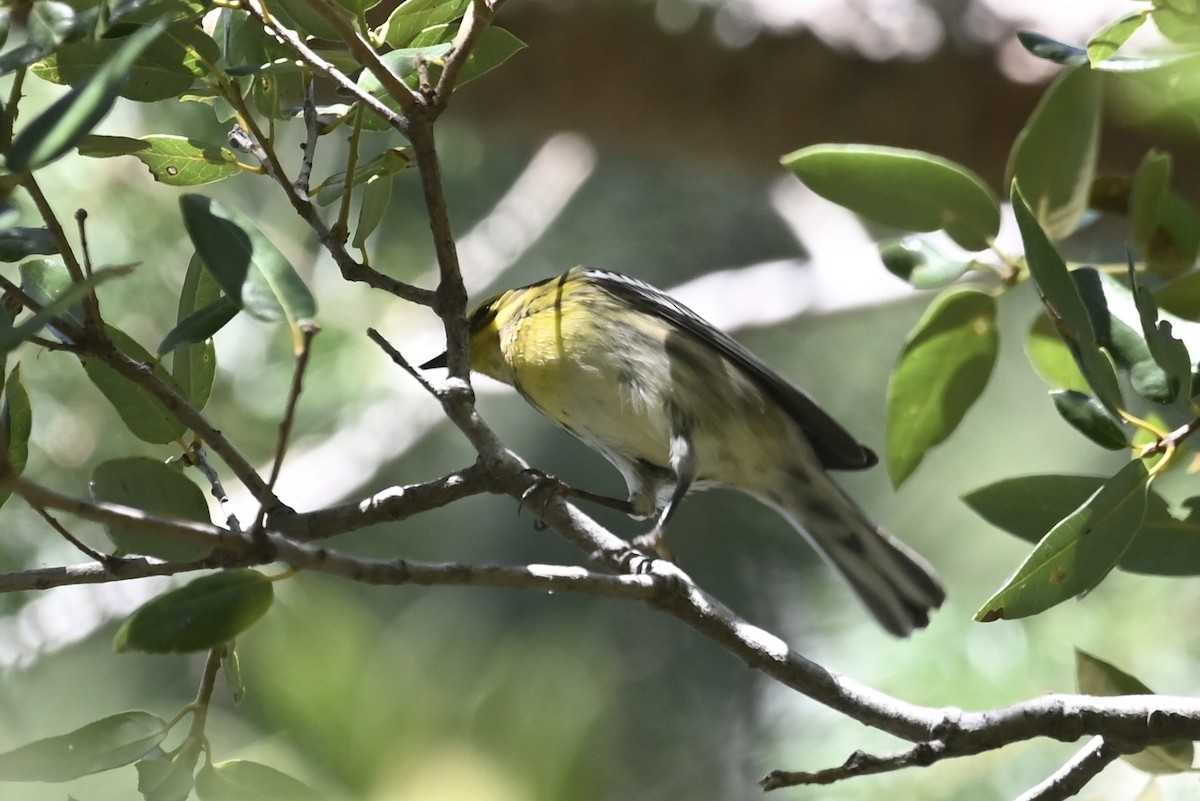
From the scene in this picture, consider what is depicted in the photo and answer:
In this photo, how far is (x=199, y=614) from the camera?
0.76 meters

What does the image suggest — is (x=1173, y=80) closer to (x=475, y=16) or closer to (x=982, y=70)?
(x=475, y=16)

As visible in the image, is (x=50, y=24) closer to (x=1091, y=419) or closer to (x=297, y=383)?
(x=297, y=383)

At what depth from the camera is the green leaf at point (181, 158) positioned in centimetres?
97

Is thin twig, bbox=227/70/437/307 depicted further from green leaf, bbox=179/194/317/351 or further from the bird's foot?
the bird's foot

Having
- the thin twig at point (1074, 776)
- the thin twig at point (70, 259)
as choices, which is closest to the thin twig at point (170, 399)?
the thin twig at point (70, 259)

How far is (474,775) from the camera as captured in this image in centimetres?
99

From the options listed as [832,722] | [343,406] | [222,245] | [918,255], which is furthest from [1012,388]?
[222,245]

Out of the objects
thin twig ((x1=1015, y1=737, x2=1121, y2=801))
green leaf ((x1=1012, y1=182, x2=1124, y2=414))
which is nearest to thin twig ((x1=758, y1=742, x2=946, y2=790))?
thin twig ((x1=1015, y1=737, x2=1121, y2=801))

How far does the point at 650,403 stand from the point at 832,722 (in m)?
0.82

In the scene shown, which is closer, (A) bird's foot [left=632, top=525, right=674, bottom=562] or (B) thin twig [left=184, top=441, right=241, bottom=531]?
(B) thin twig [left=184, top=441, right=241, bottom=531]

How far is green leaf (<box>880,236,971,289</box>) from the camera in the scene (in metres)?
1.24

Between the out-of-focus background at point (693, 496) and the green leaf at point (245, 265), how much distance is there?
105 centimetres

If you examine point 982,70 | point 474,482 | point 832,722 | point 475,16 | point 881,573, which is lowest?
point 832,722

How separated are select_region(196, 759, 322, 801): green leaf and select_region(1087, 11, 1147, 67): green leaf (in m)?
0.82
